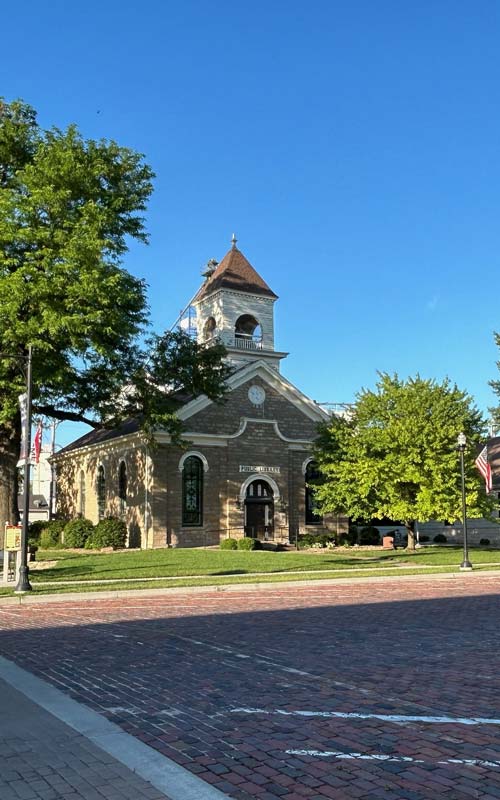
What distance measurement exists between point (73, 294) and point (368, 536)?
84.7 ft

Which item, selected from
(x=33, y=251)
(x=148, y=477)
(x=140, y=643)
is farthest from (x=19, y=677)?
(x=148, y=477)

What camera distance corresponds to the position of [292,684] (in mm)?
7711

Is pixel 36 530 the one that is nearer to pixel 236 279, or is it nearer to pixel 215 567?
pixel 236 279

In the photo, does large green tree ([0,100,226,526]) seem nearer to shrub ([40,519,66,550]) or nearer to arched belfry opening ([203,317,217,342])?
shrub ([40,519,66,550])

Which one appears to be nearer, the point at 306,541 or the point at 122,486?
the point at 306,541

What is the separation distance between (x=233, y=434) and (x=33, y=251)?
17.6 meters

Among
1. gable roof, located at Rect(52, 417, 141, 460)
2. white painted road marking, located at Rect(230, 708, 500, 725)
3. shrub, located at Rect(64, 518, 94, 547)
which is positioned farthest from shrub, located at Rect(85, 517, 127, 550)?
white painted road marking, located at Rect(230, 708, 500, 725)

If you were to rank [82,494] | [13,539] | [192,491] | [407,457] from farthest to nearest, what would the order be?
[82,494] < [192,491] < [407,457] < [13,539]

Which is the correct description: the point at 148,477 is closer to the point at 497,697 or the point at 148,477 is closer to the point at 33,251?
the point at 33,251

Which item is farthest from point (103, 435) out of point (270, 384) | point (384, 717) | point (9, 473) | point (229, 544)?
point (384, 717)

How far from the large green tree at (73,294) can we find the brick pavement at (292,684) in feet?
33.7

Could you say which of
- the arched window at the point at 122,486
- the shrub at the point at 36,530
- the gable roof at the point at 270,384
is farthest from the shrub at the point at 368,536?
the shrub at the point at 36,530

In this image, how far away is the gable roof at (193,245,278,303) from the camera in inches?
1752

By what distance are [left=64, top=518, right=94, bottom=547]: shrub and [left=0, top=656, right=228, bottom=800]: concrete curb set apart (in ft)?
96.8
